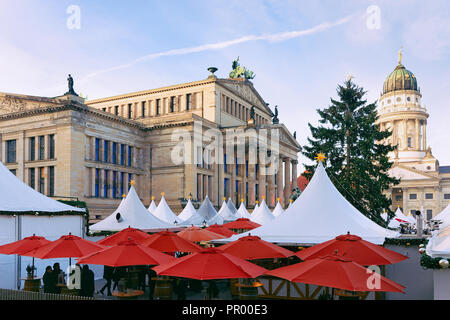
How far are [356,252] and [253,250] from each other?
10.1ft

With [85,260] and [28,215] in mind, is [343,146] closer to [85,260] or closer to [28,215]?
[28,215]

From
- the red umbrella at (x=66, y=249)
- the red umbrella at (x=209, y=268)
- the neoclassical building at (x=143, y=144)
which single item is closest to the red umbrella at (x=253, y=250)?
the red umbrella at (x=209, y=268)

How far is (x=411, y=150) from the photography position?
375 ft

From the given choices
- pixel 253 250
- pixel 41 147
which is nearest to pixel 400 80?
pixel 41 147

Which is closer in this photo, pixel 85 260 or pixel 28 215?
pixel 85 260

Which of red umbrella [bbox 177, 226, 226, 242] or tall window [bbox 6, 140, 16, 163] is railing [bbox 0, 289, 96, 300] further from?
tall window [bbox 6, 140, 16, 163]

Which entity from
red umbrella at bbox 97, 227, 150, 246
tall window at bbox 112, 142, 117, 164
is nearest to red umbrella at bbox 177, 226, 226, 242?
red umbrella at bbox 97, 227, 150, 246

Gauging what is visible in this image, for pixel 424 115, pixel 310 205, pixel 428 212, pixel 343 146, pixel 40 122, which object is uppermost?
pixel 424 115

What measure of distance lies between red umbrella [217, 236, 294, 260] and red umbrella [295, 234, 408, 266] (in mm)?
848

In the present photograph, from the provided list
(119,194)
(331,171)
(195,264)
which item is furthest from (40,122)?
(195,264)

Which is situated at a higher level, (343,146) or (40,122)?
(40,122)
